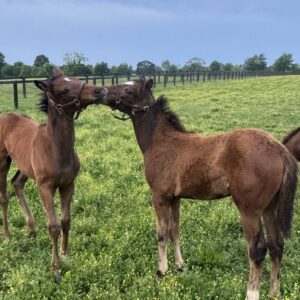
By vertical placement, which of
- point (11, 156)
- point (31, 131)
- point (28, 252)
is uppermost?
point (31, 131)

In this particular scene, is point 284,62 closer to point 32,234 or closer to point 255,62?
point 255,62

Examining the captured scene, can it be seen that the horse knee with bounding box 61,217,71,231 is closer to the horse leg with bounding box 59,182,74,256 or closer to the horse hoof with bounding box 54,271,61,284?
the horse leg with bounding box 59,182,74,256

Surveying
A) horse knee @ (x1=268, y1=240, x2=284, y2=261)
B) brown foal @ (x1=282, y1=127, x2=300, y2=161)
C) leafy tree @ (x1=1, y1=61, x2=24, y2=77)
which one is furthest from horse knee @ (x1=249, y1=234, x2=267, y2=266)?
leafy tree @ (x1=1, y1=61, x2=24, y2=77)

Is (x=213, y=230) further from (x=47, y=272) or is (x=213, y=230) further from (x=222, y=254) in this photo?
(x=47, y=272)

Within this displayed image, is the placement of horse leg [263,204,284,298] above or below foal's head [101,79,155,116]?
below

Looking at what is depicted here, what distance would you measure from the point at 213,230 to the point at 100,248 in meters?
1.61

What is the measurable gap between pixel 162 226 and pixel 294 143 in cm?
322

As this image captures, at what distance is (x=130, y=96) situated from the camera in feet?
15.8

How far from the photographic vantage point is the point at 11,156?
566 centimetres

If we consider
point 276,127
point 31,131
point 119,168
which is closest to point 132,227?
point 31,131

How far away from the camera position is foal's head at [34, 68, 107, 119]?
14.4ft

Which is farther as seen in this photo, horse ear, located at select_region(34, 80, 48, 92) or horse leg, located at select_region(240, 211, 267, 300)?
horse ear, located at select_region(34, 80, 48, 92)

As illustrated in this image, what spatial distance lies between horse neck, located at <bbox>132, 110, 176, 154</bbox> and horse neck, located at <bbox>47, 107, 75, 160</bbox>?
82 cm

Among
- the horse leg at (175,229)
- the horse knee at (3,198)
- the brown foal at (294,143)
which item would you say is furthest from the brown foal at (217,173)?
the brown foal at (294,143)
